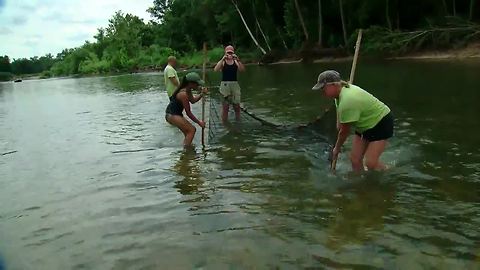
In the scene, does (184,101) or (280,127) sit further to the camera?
(280,127)

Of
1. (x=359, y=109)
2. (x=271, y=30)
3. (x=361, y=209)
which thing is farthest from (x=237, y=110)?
(x=271, y=30)

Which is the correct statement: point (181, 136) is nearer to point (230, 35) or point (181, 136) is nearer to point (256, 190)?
point (256, 190)

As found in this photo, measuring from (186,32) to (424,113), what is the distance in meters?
74.5

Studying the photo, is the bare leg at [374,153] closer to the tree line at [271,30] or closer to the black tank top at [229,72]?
the black tank top at [229,72]

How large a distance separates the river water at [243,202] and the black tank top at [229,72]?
1478 mm

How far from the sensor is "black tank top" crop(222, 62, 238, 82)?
14375 millimetres

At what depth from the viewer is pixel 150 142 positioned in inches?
520

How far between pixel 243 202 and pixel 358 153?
2.09m

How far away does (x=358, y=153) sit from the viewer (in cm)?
821

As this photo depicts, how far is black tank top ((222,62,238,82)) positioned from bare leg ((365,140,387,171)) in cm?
704

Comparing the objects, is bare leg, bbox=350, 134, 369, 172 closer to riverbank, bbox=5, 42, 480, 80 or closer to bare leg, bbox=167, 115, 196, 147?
bare leg, bbox=167, 115, 196, 147

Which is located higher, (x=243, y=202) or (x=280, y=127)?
(x=280, y=127)

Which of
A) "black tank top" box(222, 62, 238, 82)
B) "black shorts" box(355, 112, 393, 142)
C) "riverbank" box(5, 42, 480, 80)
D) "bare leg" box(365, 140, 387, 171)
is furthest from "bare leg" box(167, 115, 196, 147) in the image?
"riverbank" box(5, 42, 480, 80)

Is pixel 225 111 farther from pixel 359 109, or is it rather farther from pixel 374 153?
pixel 359 109
